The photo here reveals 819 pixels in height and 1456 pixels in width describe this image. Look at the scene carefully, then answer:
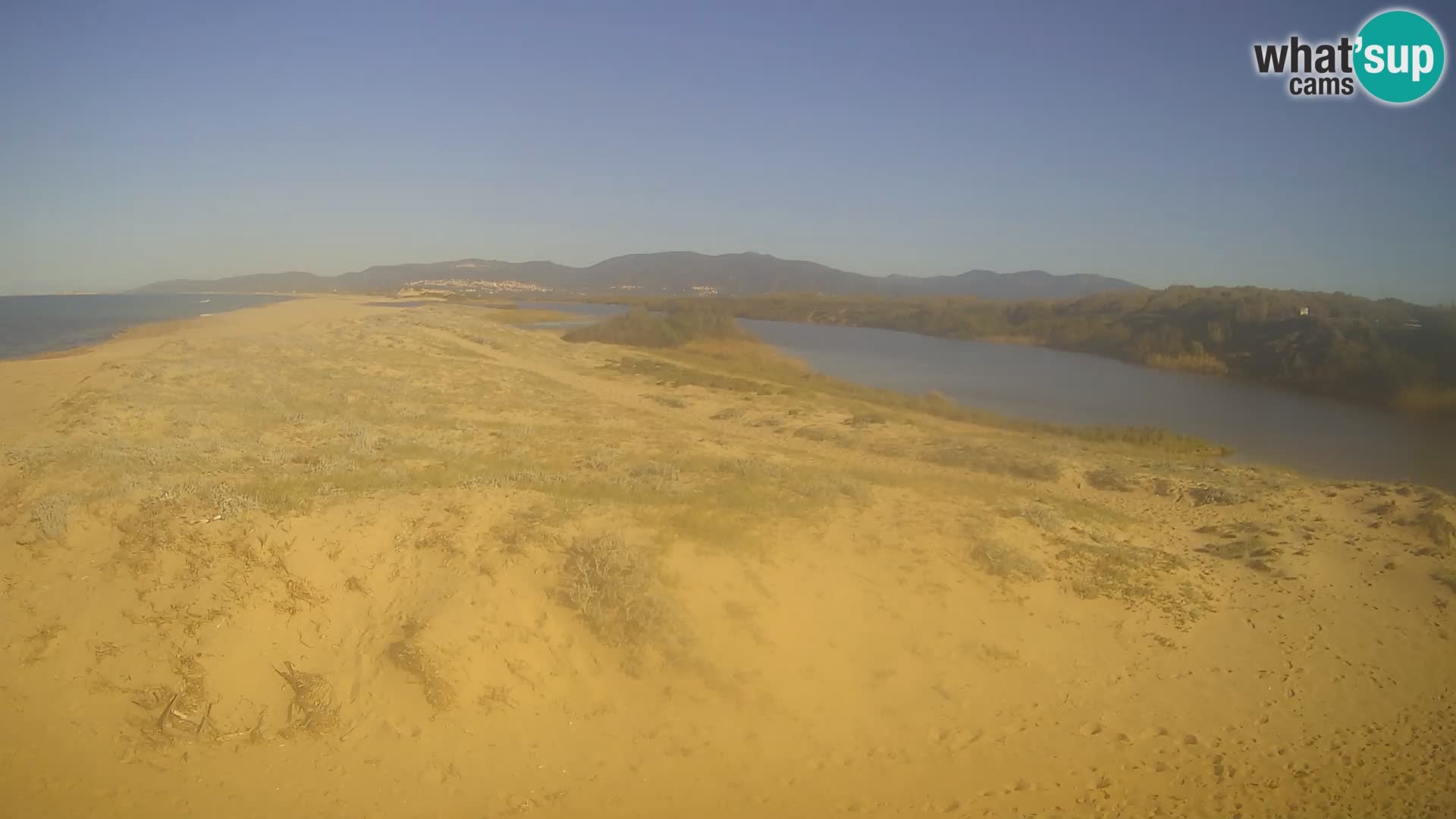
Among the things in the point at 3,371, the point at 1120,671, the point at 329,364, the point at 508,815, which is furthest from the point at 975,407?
the point at 3,371

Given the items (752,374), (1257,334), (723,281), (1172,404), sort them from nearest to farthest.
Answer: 1. (1172,404)
2. (752,374)
3. (1257,334)
4. (723,281)

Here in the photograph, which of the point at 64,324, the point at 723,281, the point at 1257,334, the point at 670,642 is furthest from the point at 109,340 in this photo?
the point at 723,281

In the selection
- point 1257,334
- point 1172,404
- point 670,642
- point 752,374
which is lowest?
point 670,642

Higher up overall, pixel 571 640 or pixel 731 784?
pixel 571 640

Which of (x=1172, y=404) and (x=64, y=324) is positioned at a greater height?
(x=64, y=324)

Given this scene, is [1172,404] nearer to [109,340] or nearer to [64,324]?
[109,340]

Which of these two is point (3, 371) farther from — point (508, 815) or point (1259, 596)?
point (1259, 596)
